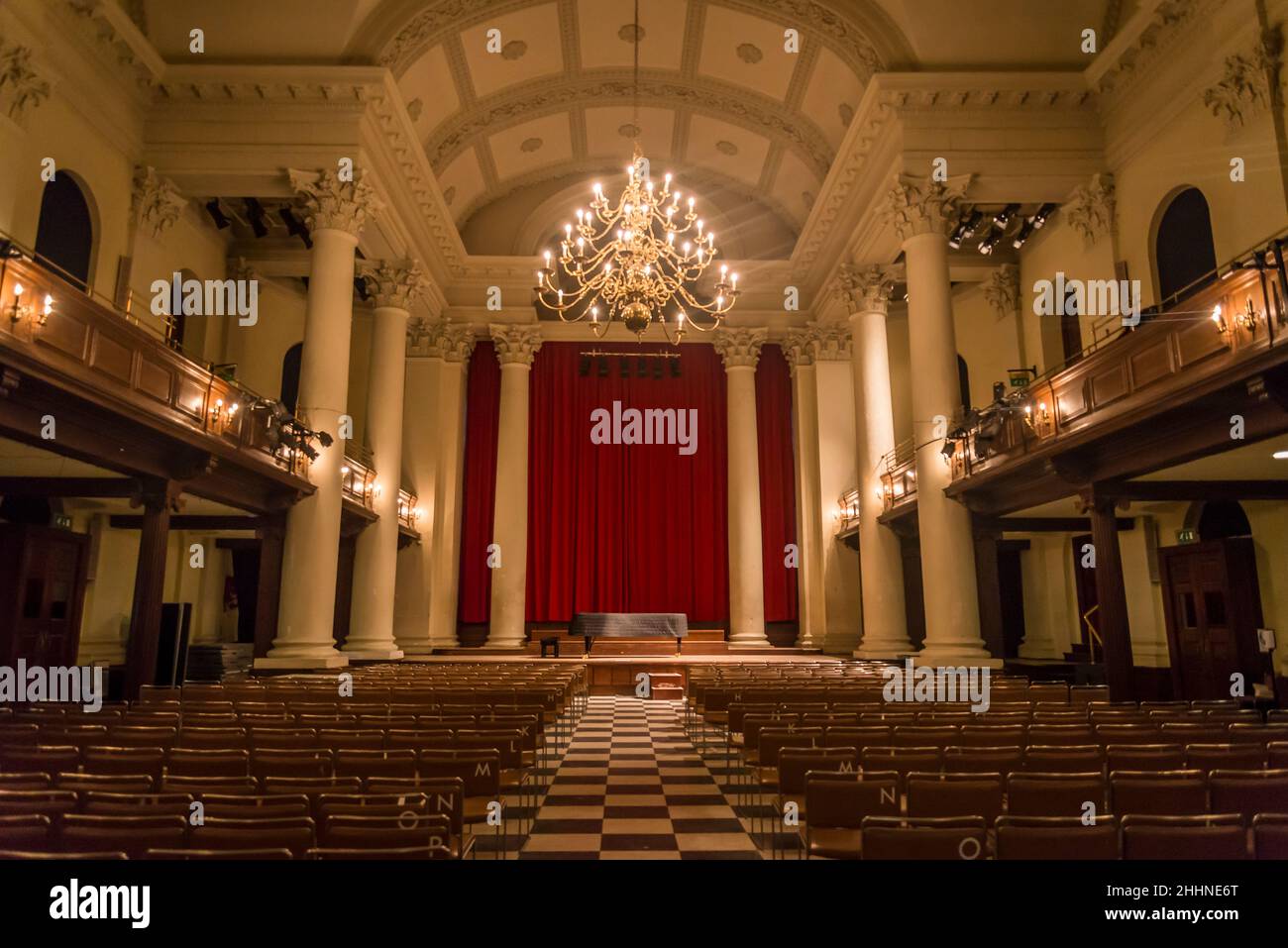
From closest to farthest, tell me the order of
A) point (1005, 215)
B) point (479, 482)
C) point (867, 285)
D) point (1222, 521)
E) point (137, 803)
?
1. point (137, 803)
2. point (1222, 521)
3. point (1005, 215)
4. point (867, 285)
5. point (479, 482)

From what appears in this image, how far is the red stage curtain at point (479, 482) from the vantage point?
18.3 m

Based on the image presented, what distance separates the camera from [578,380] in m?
19.4

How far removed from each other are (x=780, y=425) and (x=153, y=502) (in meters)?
13.7

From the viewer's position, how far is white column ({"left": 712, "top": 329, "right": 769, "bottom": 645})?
1769 cm

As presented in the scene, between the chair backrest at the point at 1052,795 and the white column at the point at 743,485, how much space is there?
573 inches

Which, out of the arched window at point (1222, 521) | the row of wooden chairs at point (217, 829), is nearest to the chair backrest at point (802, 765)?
the row of wooden chairs at point (217, 829)

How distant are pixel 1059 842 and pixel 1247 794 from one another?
4.34 ft

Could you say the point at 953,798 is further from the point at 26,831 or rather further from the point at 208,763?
the point at 208,763

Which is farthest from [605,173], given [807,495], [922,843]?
[922,843]

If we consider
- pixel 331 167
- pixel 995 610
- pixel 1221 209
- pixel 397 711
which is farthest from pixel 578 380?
pixel 397 711

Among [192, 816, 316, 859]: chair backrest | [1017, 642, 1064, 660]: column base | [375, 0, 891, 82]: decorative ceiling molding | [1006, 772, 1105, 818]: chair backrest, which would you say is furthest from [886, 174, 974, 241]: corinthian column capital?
[192, 816, 316, 859]: chair backrest

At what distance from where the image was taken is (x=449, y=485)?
58.3ft

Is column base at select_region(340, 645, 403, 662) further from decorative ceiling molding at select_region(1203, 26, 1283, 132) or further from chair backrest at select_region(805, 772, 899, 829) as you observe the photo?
decorative ceiling molding at select_region(1203, 26, 1283, 132)
